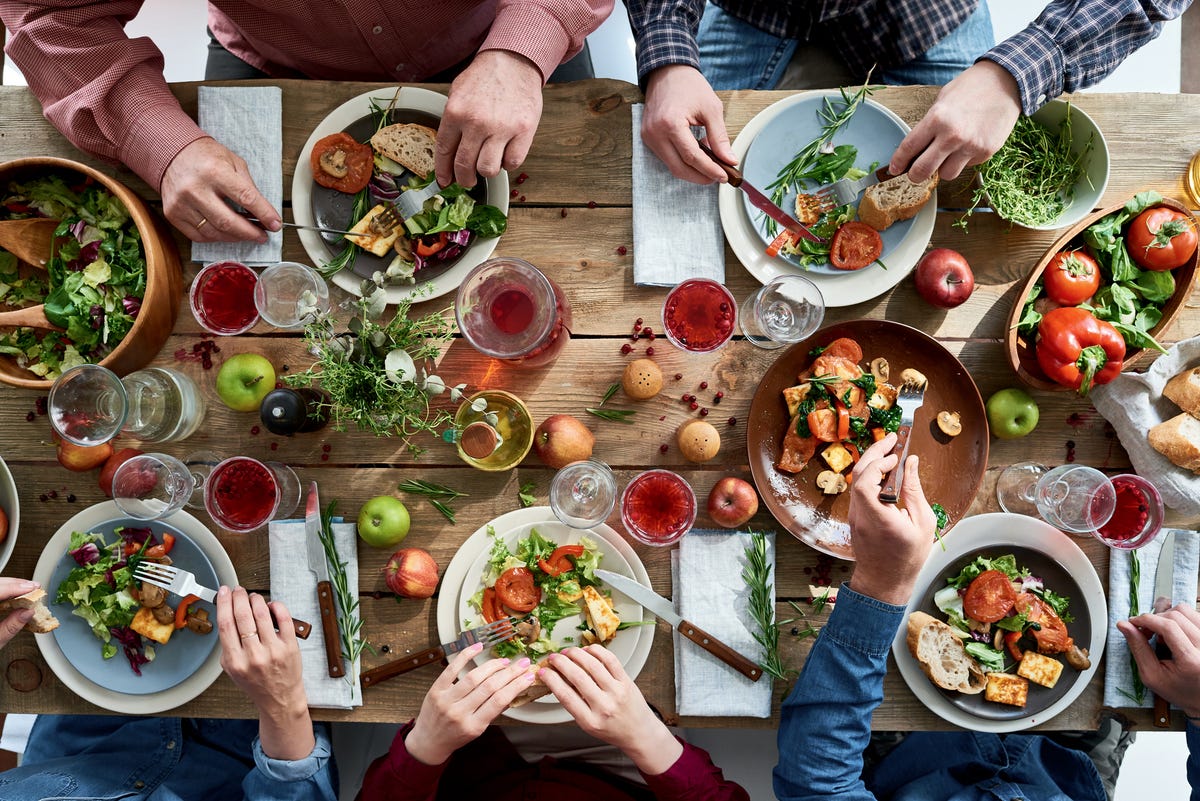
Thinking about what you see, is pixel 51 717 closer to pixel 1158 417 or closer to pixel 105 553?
pixel 105 553

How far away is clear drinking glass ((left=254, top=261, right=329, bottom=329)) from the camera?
1.80m

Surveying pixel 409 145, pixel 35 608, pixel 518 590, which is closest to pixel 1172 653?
pixel 518 590

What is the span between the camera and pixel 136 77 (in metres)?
1.80

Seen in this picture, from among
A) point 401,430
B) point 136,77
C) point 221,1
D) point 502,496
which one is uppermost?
point 221,1

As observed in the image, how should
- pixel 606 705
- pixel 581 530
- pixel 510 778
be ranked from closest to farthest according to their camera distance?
pixel 606 705 → pixel 581 530 → pixel 510 778

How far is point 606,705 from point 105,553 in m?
1.28

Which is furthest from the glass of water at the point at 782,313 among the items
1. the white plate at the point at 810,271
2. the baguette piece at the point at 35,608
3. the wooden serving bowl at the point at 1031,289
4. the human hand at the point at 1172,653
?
the baguette piece at the point at 35,608

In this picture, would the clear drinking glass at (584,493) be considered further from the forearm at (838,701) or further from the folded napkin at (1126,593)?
the folded napkin at (1126,593)

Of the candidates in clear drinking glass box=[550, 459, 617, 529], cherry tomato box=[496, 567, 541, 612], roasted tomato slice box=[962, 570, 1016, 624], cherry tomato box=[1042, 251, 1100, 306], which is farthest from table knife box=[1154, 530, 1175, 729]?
cherry tomato box=[496, 567, 541, 612]

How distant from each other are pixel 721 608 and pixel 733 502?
271 mm

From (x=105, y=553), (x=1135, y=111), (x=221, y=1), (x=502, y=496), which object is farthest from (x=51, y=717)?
(x=1135, y=111)

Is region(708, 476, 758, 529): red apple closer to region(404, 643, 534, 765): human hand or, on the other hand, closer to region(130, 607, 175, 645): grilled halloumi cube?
region(404, 643, 534, 765): human hand

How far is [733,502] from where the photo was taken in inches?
73.4

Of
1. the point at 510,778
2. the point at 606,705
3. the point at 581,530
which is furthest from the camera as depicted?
the point at 510,778
